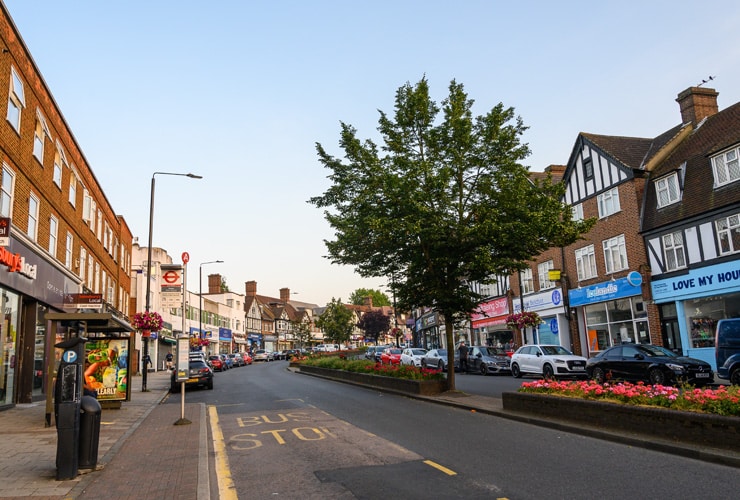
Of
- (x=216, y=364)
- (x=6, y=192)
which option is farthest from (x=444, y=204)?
(x=216, y=364)

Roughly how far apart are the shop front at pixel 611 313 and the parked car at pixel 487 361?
5.53m

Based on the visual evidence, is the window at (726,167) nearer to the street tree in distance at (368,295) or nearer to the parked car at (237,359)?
the parked car at (237,359)

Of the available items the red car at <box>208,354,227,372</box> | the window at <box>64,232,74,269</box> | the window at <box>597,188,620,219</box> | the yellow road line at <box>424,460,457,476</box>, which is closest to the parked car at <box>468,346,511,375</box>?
the window at <box>597,188,620,219</box>

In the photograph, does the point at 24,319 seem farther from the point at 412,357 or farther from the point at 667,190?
the point at 667,190

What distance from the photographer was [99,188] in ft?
99.7

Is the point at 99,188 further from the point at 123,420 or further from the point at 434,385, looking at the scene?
the point at 434,385

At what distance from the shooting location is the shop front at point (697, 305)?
2305cm

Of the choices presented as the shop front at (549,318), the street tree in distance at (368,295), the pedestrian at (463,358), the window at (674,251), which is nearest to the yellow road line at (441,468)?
the window at (674,251)

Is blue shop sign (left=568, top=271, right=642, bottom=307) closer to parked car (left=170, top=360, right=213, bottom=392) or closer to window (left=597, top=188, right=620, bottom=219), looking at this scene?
window (left=597, top=188, right=620, bottom=219)

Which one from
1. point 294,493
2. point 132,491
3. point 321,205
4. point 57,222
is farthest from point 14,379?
point 294,493

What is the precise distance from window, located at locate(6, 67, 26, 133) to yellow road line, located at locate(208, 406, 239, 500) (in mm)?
11069

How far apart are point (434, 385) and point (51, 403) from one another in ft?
35.9

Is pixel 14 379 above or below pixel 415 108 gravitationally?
below

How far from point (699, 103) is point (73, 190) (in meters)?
31.4
